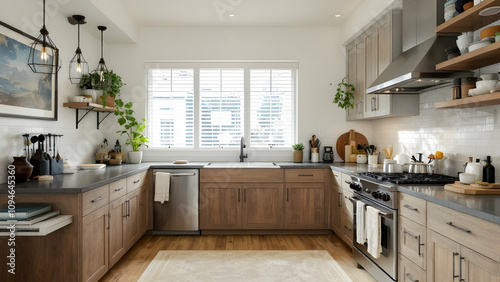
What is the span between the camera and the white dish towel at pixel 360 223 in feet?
9.95

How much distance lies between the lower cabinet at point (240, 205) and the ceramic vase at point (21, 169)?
1.99 m

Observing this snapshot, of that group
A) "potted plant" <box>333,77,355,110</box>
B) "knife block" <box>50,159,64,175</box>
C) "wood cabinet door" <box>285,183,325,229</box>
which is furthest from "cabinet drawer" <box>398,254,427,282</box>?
"knife block" <box>50,159,64,175</box>

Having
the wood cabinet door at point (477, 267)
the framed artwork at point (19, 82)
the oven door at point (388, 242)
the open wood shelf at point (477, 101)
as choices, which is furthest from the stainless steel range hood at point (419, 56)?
the framed artwork at point (19, 82)

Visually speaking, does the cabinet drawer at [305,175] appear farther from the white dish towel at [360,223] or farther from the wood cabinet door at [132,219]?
the wood cabinet door at [132,219]

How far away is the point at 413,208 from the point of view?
2369 millimetres

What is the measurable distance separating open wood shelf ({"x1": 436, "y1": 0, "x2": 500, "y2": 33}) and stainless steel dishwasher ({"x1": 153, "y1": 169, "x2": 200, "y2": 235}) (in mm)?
3071

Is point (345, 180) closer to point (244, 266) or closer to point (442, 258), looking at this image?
point (244, 266)

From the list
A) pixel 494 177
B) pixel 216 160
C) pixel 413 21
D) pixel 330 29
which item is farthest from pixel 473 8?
pixel 216 160

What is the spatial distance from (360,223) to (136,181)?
2448 millimetres

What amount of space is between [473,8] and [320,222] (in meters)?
2.89

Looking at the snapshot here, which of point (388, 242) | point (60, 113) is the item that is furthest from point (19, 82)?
point (388, 242)

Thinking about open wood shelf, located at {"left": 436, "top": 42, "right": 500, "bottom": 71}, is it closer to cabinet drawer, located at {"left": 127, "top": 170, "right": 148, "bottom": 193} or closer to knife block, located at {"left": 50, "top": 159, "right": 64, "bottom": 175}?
cabinet drawer, located at {"left": 127, "top": 170, "right": 148, "bottom": 193}

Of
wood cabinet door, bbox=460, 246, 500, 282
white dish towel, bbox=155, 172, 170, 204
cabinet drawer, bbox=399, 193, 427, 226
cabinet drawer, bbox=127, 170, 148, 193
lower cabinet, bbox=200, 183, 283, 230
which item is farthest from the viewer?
lower cabinet, bbox=200, 183, 283, 230

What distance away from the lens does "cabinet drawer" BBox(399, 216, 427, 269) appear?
226 cm
